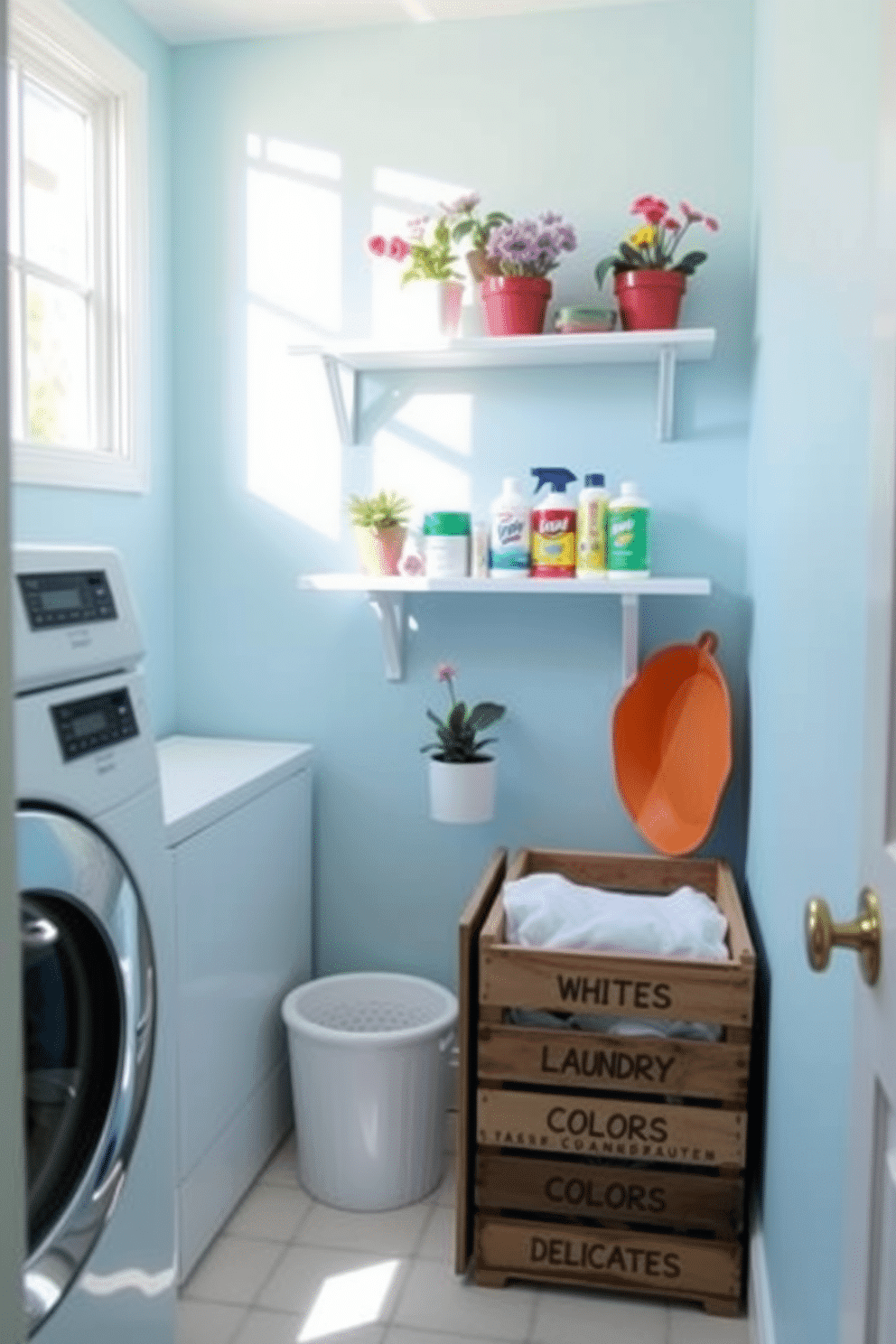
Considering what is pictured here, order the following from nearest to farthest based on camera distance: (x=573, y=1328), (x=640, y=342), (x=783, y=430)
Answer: (x=783, y=430)
(x=573, y=1328)
(x=640, y=342)

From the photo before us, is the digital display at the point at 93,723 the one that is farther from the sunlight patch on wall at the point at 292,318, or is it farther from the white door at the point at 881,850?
the sunlight patch on wall at the point at 292,318

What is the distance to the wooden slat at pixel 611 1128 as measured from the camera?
73.7 inches

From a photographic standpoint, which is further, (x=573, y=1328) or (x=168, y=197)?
(x=168, y=197)

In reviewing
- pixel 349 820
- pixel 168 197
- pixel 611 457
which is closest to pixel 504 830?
pixel 349 820

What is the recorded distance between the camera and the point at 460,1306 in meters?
1.91

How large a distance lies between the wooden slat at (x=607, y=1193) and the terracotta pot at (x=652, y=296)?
1508mm

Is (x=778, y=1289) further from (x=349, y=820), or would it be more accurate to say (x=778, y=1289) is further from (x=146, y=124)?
(x=146, y=124)

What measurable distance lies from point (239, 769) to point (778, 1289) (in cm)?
127

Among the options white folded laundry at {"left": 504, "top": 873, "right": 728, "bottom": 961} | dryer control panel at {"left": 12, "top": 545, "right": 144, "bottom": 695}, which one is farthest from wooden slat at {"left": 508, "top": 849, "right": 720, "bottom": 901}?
dryer control panel at {"left": 12, "top": 545, "right": 144, "bottom": 695}

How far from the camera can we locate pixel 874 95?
1058mm

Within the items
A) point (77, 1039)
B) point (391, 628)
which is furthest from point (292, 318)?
point (77, 1039)

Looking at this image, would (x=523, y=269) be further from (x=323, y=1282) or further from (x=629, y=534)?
(x=323, y=1282)

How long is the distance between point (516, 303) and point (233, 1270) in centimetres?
182

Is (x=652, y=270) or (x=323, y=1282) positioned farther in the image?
(x=652, y=270)
